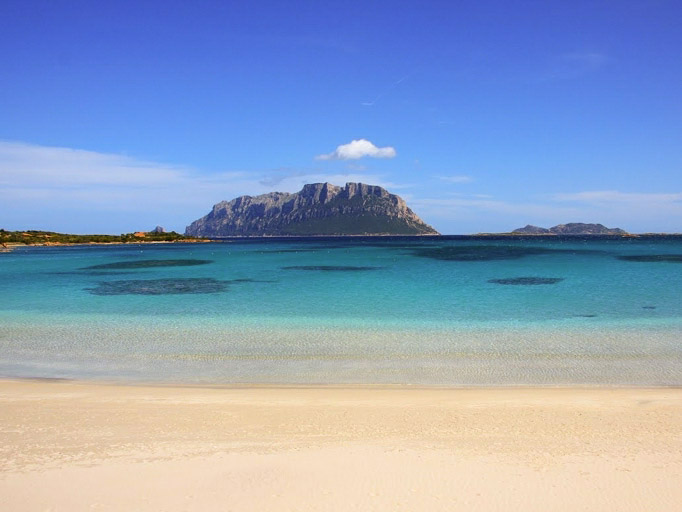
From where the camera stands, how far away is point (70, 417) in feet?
27.9

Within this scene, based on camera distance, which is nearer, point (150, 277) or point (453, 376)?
point (453, 376)

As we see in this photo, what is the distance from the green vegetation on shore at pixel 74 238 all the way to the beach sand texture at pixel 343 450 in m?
113

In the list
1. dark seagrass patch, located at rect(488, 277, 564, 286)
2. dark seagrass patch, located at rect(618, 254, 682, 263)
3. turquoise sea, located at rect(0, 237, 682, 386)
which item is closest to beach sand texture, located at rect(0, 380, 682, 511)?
turquoise sea, located at rect(0, 237, 682, 386)

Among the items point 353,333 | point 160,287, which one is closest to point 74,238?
point 160,287

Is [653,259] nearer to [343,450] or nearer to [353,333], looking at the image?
[353,333]

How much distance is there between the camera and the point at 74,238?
401 ft

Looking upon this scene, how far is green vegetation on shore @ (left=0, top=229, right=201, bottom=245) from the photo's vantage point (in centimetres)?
10657

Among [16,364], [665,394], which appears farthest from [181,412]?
[665,394]

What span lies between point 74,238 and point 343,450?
437 ft

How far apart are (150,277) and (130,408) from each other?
3093cm

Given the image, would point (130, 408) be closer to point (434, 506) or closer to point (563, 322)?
point (434, 506)

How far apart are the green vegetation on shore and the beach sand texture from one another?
112716 mm

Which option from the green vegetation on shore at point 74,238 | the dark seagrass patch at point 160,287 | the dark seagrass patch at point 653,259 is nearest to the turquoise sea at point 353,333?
the dark seagrass patch at point 160,287

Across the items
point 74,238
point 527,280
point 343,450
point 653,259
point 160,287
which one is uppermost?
point 74,238
